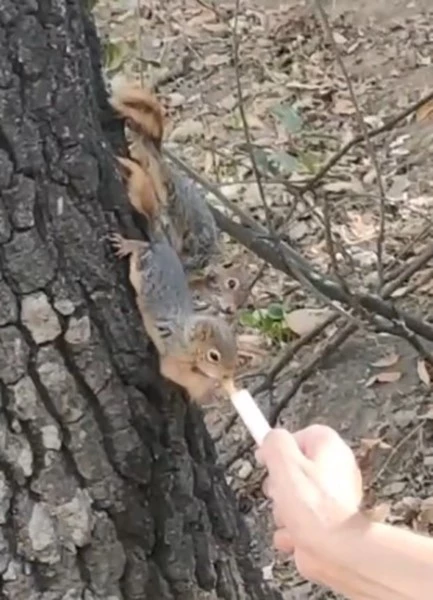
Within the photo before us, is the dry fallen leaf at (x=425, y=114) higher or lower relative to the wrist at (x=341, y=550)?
lower

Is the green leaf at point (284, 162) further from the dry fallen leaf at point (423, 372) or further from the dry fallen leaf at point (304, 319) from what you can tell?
the dry fallen leaf at point (423, 372)

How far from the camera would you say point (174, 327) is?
68.5 inches

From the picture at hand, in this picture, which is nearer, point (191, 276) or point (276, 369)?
point (191, 276)

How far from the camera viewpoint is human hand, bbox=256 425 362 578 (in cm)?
147

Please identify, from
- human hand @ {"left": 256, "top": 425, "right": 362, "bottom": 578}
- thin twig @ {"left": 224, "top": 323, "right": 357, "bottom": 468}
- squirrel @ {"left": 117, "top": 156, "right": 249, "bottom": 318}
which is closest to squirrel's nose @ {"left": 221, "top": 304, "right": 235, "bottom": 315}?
squirrel @ {"left": 117, "top": 156, "right": 249, "bottom": 318}

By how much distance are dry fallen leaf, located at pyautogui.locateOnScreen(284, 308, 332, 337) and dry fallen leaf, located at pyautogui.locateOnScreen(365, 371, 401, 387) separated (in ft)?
0.64

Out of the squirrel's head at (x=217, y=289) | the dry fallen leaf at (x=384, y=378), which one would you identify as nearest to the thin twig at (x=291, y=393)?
the squirrel's head at (x=217, y=289)

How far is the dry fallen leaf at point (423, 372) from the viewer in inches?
127

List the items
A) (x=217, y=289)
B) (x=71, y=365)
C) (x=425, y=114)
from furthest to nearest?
(x=425, y=114) → (x=217, y=289) → (x=71, y=365)

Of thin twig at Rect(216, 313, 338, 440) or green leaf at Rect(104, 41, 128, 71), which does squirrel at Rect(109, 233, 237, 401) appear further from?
green leaf at Rect(104, 41, 128, 71)

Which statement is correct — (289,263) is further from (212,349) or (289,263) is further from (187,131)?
(187,131)

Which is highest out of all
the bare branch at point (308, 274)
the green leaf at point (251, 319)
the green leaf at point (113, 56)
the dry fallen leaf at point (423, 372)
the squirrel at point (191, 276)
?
the squirrel at point (191, 276)

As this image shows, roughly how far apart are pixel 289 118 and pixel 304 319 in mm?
915

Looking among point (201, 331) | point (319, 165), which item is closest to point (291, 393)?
point (201, 331)
